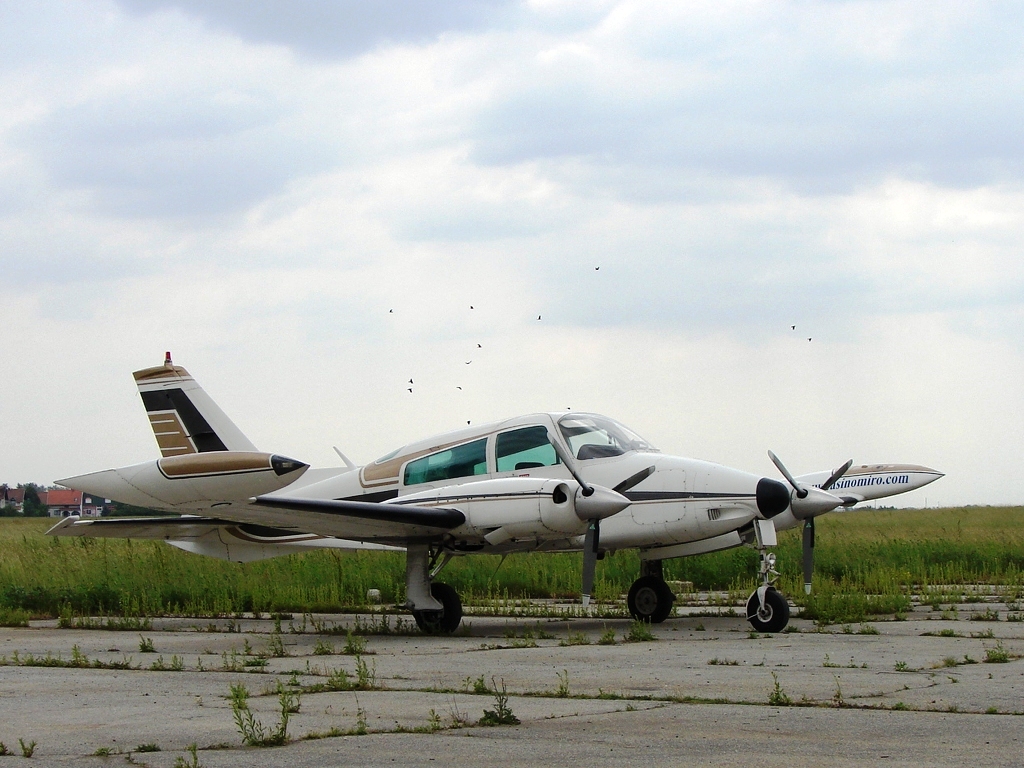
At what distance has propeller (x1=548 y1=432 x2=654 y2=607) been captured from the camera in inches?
519

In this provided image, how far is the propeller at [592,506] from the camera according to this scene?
13.2 metres

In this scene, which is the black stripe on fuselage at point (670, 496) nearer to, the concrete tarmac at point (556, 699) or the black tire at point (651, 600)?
the black tire at point (651, 600)

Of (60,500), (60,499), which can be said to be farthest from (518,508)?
(60,499)

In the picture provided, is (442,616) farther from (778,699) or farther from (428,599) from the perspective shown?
(778,699)

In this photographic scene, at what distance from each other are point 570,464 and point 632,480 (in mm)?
793

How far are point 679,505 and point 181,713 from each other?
7648 mm

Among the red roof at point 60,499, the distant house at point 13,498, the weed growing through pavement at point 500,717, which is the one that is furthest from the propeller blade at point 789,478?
the red roof at point 60,499

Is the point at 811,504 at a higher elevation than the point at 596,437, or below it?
below

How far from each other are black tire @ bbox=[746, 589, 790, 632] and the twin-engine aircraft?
0.05 feet

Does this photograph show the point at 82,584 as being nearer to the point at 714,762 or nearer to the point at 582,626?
the point at 582,626

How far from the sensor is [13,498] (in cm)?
13612

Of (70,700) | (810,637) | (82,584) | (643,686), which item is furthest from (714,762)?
(82,584)

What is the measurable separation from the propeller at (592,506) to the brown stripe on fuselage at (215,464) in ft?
12.0

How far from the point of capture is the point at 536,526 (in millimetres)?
13273
